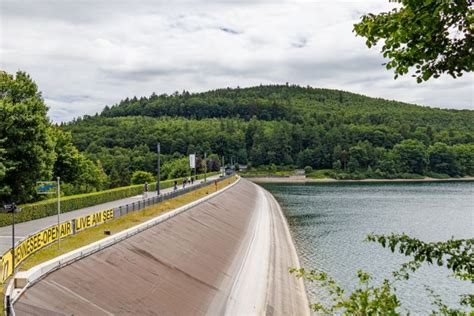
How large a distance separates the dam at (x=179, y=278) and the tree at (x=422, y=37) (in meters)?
11.7

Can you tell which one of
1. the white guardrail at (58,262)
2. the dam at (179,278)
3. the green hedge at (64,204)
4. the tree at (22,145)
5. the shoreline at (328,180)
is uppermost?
the tree at (22,145)

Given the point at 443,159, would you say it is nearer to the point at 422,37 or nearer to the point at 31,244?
the point at 31,244

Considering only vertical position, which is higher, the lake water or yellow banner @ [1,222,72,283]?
yellow banner @ [1,222,72,283]

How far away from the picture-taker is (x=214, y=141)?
191 metres

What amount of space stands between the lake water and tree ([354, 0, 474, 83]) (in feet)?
17.9

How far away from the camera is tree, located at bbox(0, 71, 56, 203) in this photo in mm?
37431

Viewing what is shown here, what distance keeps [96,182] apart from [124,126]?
120 meters

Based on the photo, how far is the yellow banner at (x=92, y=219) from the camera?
25.2m

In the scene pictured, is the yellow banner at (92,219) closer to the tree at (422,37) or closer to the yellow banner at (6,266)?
the yellow banner at (6,266)

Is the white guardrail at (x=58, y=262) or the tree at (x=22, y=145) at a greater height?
the tree at (x=22, y=145)

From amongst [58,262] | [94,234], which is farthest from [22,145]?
[58,262]

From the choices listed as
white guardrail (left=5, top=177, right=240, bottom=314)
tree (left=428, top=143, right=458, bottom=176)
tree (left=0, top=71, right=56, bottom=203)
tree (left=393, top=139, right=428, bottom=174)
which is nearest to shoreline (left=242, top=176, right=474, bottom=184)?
tree (left=428, top=143, right=458, bottom=176)

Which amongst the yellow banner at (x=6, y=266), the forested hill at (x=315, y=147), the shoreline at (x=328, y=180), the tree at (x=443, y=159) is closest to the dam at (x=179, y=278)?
the yellow banner at (x=6, y=266)

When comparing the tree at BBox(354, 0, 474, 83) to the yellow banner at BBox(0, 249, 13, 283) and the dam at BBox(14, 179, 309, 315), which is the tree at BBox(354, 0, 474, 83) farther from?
the yellow banner at BBox(0, 249, 13, 283)
